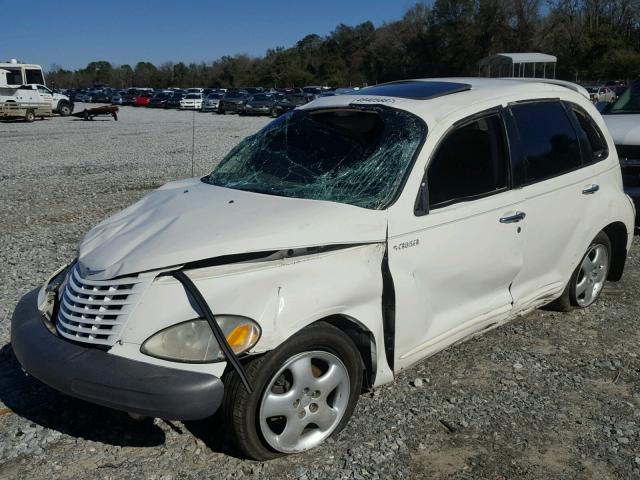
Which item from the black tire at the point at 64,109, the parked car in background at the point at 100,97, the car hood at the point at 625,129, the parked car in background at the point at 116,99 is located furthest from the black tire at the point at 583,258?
the parked car in background at the point at 100,97

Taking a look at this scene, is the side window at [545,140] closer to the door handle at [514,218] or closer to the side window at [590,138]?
the side window at [590,138]

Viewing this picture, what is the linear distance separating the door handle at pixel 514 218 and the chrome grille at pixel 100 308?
2278 mm

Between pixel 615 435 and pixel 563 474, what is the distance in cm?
54

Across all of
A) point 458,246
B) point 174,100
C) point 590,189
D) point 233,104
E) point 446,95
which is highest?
point 174,100

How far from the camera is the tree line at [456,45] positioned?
62.0 m

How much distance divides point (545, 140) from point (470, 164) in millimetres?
884

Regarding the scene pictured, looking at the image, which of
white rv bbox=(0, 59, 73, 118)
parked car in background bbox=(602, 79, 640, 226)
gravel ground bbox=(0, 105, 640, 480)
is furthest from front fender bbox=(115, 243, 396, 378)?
white rv bbox=(0, 59, 73, 118)

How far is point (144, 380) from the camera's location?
2857 mm

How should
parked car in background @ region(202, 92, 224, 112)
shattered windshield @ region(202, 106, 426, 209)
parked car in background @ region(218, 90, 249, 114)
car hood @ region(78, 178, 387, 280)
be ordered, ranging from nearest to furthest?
car hood @ region(78, 178, 387, 280) → shattered windshield @ region(202, 106, 426, 209) → parked car in background @ region(218, 90, 249, 114) → parked car in background @ region(202, 92, 224, 112)

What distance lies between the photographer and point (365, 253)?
3371mm

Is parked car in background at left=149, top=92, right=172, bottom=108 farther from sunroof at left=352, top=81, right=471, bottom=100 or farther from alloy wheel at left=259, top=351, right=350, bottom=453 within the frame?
alloy wheel at left=259, top=351, right=350, bottom=453

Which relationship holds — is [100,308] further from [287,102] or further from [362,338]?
[287,102]

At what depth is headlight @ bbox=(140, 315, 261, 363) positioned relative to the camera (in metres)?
2.93

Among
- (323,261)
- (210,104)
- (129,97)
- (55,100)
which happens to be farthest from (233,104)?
(323,261)
